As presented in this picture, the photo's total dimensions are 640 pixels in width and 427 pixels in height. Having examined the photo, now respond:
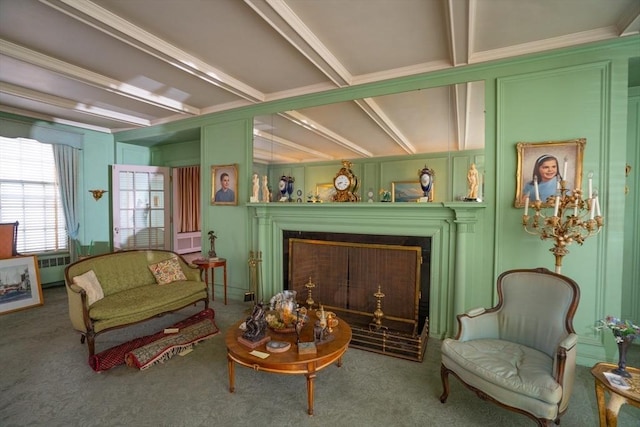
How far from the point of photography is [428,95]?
3.08 metres

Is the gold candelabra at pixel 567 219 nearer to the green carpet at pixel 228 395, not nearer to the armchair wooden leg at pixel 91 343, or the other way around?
the green carpet at pixel 228 395

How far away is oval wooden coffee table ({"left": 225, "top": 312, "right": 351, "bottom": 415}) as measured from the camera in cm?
197

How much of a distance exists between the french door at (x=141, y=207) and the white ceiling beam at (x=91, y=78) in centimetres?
174

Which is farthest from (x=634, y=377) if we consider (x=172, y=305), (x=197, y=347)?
(x=172, y=305)

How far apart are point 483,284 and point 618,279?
1.00 metres

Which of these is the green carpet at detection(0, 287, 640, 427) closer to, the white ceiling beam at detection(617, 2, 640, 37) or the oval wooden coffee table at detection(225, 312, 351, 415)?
the oval wooden coffee table at detection(225, 312, 351, 415)

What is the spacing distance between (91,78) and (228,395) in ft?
11.4

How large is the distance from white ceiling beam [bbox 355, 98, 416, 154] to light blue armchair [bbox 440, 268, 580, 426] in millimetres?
1707

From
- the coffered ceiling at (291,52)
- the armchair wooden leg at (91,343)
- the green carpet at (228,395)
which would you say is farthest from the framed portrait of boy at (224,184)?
the armchair wooden leg at (91,343)

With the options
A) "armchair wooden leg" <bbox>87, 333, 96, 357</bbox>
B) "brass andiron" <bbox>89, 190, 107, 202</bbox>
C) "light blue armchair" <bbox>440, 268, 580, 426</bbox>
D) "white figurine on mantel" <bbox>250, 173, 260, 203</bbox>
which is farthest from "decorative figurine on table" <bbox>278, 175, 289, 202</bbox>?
"brass andiron" <bbox>89, 190, 107, 202</bbox>

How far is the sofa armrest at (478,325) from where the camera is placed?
221 cm

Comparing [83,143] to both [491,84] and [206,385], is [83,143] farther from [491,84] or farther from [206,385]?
[491,84]

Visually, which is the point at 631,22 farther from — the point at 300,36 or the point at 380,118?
the point at 300,36

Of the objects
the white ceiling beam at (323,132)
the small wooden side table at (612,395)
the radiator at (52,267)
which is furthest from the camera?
the radiator at (52,267)
